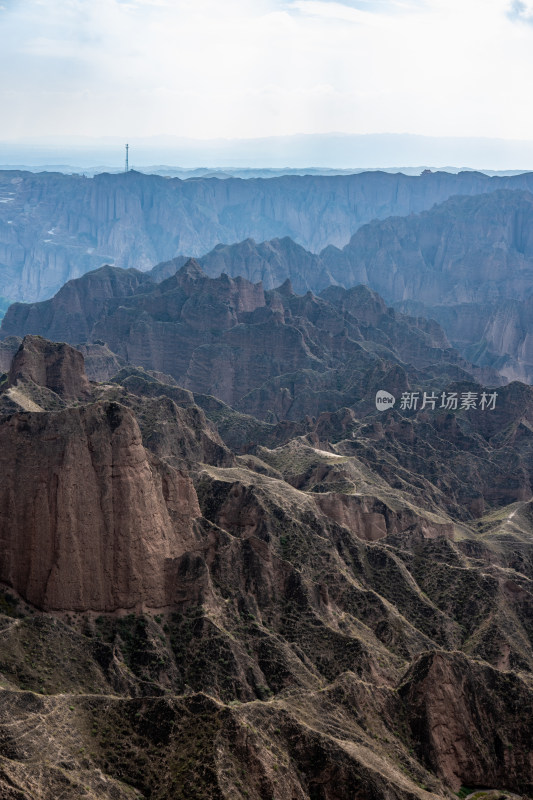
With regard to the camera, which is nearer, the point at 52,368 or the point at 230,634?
the point at 230,634

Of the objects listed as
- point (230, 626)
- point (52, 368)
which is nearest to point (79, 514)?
point (230, 626)

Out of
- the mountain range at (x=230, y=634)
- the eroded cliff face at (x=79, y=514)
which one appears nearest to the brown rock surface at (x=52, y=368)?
the mountain range at (x=230, y=634)

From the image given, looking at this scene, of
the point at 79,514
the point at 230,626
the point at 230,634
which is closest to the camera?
the point at 79,514

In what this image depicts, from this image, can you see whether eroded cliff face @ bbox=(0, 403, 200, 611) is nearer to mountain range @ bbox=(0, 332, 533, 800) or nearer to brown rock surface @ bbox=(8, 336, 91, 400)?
mountain range @ bbox=(0, 332, 533, 800)

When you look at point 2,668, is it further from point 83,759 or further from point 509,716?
point 509,716

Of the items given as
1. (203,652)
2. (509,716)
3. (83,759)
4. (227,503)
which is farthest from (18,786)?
Answer: (227,503)

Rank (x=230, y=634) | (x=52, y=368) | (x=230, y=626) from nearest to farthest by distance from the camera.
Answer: (x=230, y=634)
(x=230, y=626)
(x=52, y=368)

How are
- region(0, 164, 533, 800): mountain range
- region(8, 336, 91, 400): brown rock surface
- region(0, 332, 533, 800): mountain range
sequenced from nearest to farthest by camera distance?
region(0, 332, 533, 800): mountain range → region(0, 164, 533, 800): mountain range → region(8, 336, 91, 400): brown rock surface

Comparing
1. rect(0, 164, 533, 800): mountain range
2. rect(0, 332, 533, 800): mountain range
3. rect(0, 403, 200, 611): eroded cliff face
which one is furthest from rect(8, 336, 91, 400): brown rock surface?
rect(0, 403, 200, 611): eroded cliff face

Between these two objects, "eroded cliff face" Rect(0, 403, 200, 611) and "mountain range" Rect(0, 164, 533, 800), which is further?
"eroded cliff face" Rect(0, 403, 200, 611)

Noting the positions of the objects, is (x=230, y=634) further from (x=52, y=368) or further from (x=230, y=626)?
(x=52, y=368)

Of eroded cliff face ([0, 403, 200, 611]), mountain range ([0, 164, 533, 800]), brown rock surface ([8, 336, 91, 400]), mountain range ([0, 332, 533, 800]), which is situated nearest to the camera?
mountain range ([0, 332, 533, 800])
